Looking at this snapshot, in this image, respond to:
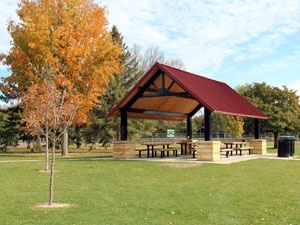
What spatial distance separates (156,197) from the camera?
8484mm

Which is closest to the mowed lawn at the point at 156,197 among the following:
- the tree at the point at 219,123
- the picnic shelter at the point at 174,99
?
the picnic shelter at the point at 174,99

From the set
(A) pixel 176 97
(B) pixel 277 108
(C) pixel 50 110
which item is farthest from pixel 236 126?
(C) pixel 50 110

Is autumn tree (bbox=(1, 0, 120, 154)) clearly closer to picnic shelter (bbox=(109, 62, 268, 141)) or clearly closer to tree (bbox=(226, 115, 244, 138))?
picnic shelter (bbox=(109, 62, 268, 141))

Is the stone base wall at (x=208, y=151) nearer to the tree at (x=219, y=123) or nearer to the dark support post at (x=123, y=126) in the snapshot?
the dark support post at (x=123, y=126)

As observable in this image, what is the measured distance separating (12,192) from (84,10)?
17301mm

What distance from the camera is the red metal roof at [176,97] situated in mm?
17859

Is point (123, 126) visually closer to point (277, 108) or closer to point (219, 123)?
point (277, 108)

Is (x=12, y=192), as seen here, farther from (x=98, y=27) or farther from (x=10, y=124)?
(x=10, y=124)

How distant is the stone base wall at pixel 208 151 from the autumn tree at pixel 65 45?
26.7 feet

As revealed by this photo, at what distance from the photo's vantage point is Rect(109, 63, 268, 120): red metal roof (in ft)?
58.6

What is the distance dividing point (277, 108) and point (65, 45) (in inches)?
774

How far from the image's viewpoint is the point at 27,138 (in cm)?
3262

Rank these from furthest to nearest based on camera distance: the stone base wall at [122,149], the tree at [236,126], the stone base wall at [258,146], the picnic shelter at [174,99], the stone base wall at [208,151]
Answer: the tree at [236,126], the stone base wall at [258,146], the stone base wall at [122,149], the picnic shelter at [174,99], the stone base wall at [208,151]

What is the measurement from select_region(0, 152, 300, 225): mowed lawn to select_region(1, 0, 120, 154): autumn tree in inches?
414
